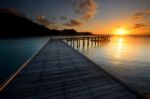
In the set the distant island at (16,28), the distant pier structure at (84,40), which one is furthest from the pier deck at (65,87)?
the distant island at (16,28)

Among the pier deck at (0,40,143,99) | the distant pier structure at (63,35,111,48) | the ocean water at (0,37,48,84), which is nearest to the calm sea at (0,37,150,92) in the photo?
the ocean water at (0,37,48,84)

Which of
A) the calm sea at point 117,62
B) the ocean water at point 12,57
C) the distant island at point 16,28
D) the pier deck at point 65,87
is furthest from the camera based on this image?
the distant island at point 16,28

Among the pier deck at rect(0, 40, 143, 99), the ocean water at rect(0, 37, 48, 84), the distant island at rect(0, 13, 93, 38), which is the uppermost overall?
the distant island at rect(0, 13, 93, 38)

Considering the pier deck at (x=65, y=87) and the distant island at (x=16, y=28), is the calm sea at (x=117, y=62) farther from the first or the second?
the distant island at (x=16, y=28)

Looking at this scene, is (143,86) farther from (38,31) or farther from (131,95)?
(38,31)

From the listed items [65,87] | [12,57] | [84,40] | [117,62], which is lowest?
[12,57]

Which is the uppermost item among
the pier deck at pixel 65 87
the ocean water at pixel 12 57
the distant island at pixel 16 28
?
the distant island at pixel 16 28

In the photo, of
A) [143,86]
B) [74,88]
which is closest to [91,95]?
[74,88]

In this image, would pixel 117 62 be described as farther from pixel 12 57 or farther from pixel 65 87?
pixel 12 57

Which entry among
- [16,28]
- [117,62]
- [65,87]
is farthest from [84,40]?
[16,28]

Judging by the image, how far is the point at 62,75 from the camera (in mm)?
5512

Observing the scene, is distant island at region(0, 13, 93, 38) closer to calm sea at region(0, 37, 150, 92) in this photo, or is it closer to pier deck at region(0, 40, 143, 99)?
calm sea at region(0, 37, 150, 92)

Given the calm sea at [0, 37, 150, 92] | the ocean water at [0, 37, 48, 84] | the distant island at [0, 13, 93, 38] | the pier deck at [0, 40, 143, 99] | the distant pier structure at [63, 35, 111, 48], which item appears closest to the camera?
the pier deck at [0, 40, 143, 99]

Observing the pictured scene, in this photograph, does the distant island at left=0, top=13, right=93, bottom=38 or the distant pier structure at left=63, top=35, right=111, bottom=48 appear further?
the distant island at left=0, top=13, right=93, bottom=38
